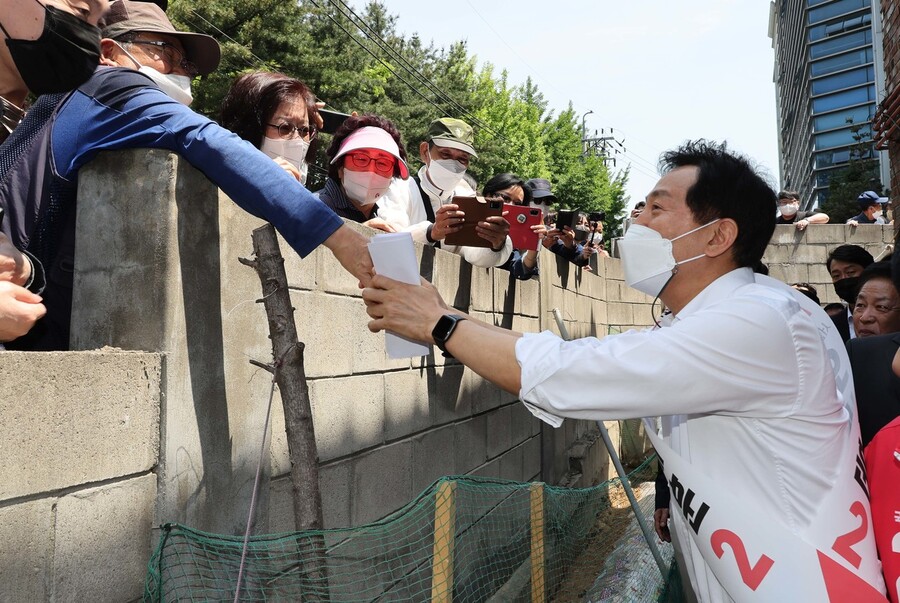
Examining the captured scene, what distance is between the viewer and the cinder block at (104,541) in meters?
2.02

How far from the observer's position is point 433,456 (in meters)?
4.52

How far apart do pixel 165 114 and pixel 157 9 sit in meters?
0.87

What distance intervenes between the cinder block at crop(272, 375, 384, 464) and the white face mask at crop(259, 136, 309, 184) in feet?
3.07

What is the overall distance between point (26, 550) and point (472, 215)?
2.95 meters

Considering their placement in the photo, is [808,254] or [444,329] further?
[808,254]

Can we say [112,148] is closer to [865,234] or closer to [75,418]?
[75,418]

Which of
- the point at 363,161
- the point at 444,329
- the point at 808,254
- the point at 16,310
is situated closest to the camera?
the point at 16,310

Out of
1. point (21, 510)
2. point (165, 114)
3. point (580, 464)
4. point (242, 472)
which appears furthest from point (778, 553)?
point (580, 464)

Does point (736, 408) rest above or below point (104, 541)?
above

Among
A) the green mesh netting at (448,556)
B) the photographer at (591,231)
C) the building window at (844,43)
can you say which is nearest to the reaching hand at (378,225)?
the green mesh netting at (448,556)

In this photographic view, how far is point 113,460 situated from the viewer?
2.15 meters

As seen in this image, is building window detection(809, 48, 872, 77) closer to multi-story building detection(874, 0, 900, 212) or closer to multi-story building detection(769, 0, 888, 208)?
multi-story building detection(769, 0, 888, 208)

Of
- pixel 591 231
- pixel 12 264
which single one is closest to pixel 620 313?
pixel 591 231

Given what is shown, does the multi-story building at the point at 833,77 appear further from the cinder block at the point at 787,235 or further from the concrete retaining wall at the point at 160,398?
the concrete retaining wall at the point at 160,398
